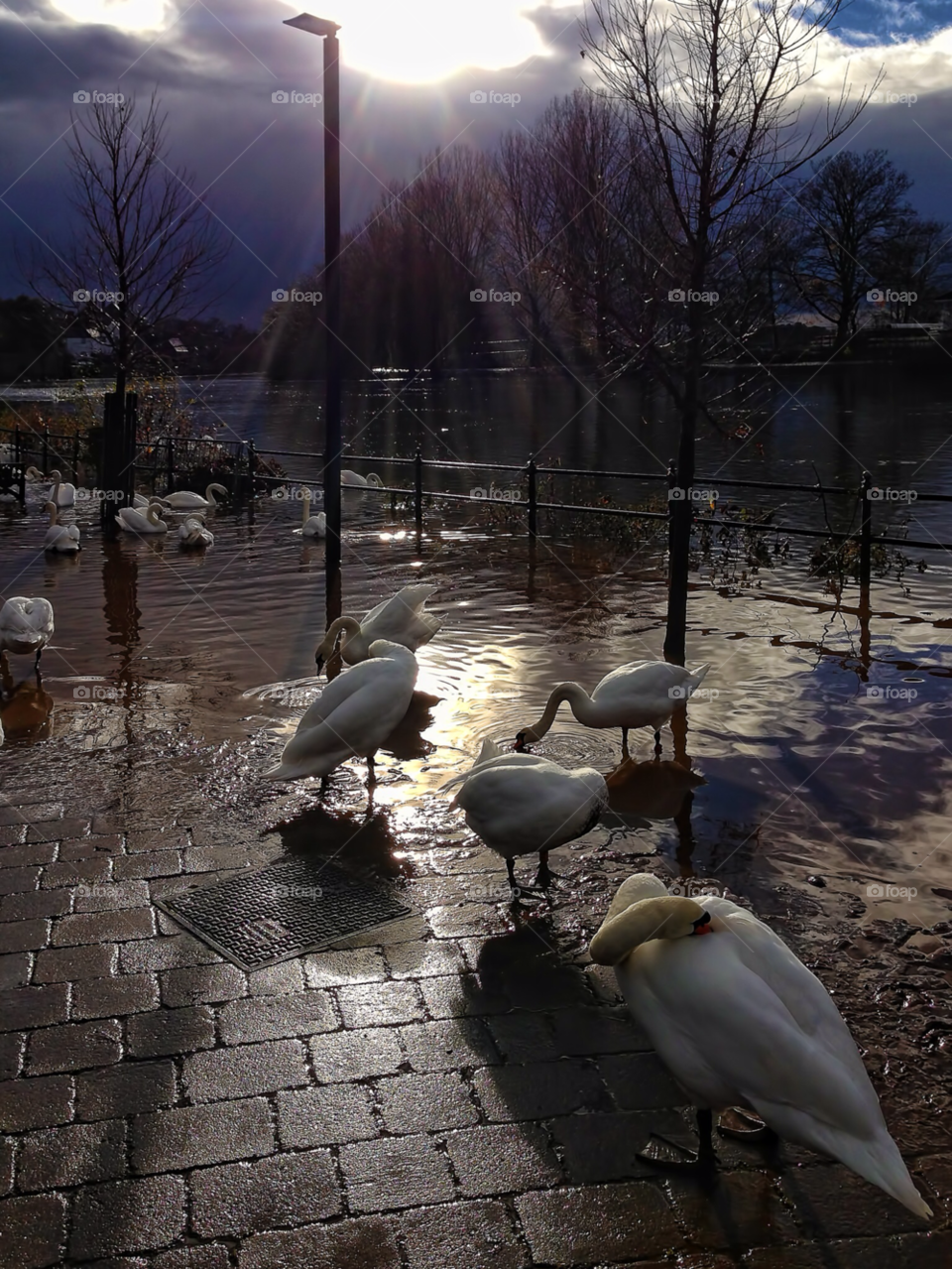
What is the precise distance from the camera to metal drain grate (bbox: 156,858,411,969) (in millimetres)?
4543

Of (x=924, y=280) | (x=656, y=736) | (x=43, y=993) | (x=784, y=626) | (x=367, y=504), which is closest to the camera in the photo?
(x=43, y=993)

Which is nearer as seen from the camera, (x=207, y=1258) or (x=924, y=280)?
(x=207, y=1258)

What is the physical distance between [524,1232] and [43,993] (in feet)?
7.09

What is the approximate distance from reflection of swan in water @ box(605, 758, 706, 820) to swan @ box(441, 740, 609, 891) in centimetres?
113

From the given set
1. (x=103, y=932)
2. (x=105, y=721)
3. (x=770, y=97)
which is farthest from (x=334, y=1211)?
(x=770, y=97)

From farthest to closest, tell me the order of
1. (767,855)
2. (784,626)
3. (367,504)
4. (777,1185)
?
(367,504)
(784,626)
(767,855)
(777,1185)

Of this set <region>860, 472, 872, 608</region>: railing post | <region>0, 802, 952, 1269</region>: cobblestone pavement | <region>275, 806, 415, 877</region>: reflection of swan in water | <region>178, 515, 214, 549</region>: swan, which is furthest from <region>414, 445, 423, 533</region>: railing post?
Result: <region>0, 802, 952, 1269</region>: cobblestone pavement

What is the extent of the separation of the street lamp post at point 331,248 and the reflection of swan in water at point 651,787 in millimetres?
4966

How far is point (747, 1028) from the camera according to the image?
3029 mm

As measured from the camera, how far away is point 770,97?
7.62 m

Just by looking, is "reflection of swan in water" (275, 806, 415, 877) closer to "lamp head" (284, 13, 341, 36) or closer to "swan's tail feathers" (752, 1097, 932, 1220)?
"swan's tail feathers" (752, 1097, 932, 1220)

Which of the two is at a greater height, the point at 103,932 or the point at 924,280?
the point at 924,280

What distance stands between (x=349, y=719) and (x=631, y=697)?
1.79 meters

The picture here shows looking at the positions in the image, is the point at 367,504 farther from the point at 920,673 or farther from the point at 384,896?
the point at 384,896
